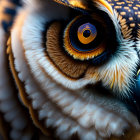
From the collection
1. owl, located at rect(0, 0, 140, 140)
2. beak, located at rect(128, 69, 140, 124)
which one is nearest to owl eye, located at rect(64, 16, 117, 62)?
owl, located at rect(0, 0, 140, 140)

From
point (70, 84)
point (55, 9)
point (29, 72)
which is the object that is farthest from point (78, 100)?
point (55, 9)

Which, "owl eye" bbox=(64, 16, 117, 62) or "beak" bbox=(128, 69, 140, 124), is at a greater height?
"owl eye" bbox=(64, 16, 117, 62)

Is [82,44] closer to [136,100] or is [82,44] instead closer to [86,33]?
[86,33]

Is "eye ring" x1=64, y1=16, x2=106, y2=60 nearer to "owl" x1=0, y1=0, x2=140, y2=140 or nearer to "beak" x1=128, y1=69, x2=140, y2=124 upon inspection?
"owl" x1=0, y1=0, x2=140, y2=140

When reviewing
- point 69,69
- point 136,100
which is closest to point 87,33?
point 69,69

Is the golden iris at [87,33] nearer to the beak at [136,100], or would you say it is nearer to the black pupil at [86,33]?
the black pupil at [86,33]

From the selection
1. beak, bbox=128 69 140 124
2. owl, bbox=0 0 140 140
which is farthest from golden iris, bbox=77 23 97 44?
beak, bbox=128 69 140 124

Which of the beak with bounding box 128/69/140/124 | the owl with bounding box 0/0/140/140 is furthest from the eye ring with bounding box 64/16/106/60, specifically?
A: the beak with bounding box 128/69/140/124

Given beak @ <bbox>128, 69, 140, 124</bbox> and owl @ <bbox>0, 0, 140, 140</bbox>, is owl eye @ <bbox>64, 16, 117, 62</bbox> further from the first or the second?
beak @ <bbox>128, 69, 140, 124</bbox>
